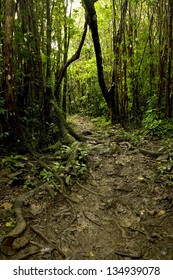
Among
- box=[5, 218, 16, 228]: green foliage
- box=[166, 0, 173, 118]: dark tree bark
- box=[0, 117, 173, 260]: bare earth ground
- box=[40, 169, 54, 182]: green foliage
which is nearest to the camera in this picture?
box=[0, 117, 173, 260]: bare earth ground

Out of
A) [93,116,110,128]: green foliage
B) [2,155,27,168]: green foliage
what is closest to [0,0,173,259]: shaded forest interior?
[2,155,27,168]: green foliage

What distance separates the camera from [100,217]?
386cm

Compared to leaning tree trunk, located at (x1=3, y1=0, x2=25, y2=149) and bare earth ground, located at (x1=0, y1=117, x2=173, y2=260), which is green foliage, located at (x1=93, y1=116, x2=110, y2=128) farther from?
leaning tree trunk, located at (x1=3, y1=0, x2=25, y2=149)

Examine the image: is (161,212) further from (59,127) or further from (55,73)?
(55,73)

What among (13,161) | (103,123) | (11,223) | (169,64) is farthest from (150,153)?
(103,123)

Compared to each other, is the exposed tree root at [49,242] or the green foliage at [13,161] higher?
the green foliage at [13,161]

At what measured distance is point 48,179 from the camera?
4449mm

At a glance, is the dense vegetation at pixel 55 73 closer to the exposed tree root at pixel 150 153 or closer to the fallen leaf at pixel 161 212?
the exposed tree root at pixel 150 153

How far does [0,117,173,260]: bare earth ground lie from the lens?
10.1ft

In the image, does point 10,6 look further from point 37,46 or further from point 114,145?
point 114,145

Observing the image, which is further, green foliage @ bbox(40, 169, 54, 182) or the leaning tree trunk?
the leaning tree trunk

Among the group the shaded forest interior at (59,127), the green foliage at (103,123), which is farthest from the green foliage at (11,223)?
the green foliage at (103,123)

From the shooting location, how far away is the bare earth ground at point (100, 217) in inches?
122
